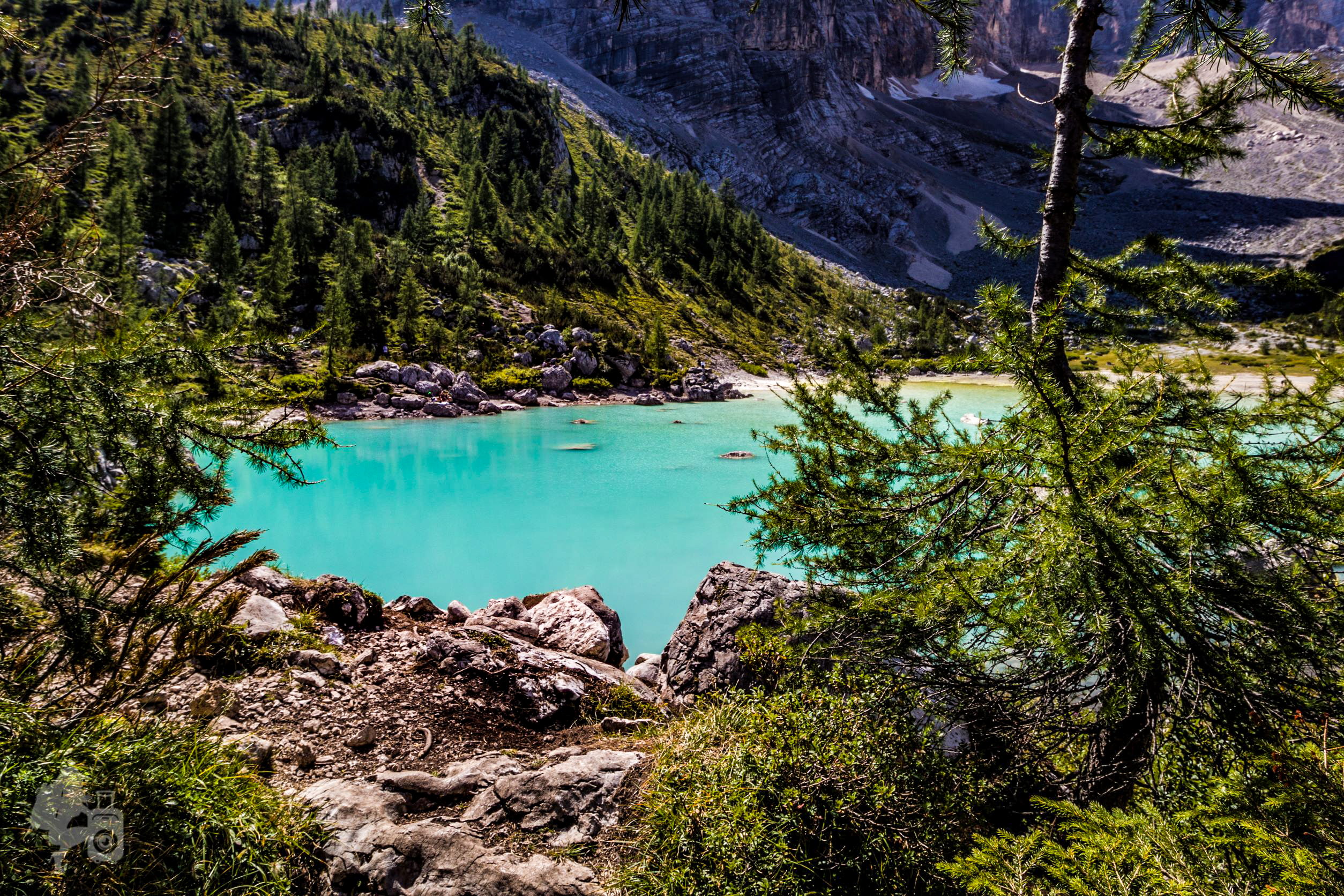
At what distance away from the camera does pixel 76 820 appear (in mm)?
2125

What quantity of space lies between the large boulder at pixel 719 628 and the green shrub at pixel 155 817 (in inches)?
115

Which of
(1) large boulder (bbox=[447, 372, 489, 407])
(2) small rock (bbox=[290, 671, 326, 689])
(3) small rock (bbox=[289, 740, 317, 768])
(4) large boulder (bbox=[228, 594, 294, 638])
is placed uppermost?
(4) large boulder (bbox=[228, 594, 294, 638])

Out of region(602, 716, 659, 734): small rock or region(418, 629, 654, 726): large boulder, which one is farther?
region(418, 629, 654, 726): large boulder

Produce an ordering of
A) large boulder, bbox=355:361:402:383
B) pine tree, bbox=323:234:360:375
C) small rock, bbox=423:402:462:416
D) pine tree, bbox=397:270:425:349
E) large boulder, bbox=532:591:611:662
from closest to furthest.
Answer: large boulder, bbox=532:591:611:662 < small rock, bbox=423:402:462:416 < large boulder, bbox=355:361:402:383 < pine tree, bbox=323:234:360:375 < pine tree, bbox=397:270:425:349

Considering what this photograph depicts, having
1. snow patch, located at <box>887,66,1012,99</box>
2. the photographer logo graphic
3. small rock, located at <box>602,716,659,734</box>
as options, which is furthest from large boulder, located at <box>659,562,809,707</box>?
snow patch, located at <box>887,66,1012,99</box>

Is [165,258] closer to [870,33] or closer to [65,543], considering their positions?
[65,543]

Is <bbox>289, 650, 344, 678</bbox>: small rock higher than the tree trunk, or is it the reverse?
the tree trunk

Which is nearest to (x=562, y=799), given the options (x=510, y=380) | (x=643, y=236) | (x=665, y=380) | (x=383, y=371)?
(x=383, y=371)

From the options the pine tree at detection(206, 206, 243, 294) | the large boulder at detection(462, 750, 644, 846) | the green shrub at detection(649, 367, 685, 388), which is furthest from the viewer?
the green shrub at detection(649, 367, 685, 388)

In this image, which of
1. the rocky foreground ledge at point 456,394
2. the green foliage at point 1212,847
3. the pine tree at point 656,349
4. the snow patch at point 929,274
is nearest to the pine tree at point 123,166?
the rocky foreground ledge at point 456,394

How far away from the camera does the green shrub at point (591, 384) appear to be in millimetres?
41250

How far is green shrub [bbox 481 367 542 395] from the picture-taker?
38.3 meters

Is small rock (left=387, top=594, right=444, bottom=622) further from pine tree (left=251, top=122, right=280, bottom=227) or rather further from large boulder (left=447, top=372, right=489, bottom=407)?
pine tree (left=251, top=122, right=280, bottom=227)

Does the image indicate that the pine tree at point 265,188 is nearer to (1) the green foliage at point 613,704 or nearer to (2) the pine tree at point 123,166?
(2) the pine tree at point 123,166
